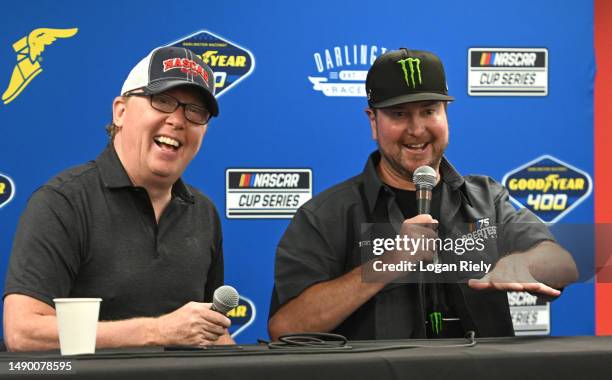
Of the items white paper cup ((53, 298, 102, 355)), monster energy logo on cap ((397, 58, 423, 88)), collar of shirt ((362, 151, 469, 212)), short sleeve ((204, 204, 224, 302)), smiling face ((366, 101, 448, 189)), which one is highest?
monster energy logo on cap ((397, 58, 423, 88))

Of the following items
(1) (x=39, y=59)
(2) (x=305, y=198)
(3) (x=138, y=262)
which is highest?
(1) (x=39, y=59)

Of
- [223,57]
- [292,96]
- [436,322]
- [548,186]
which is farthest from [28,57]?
[548,186]

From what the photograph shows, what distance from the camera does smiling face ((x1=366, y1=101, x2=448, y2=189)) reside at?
213 cm

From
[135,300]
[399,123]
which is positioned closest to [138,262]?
[135,300]

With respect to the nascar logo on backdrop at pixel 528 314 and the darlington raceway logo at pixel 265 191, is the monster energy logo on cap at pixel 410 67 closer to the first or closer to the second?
the darlington raceway logo at pixel 265 191

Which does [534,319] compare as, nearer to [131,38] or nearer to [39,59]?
[131,38]

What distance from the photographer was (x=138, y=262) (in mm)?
1902

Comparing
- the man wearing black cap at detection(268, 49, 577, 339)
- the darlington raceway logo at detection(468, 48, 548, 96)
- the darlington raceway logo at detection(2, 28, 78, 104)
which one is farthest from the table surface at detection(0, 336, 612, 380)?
the darlington raceway logo at detection(468, 48, 548, 96)

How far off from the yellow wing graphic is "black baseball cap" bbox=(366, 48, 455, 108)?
3.76ft

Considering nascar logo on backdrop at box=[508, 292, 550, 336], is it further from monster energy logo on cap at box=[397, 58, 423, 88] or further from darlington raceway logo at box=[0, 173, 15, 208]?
darlington raceway logo at box=[0, 173, 15, 208]

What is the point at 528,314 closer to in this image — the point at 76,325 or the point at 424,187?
the point at 424,187

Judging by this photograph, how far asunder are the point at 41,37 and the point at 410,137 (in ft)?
4.39

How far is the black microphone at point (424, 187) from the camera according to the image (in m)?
1.81

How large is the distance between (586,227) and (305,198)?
120cm
